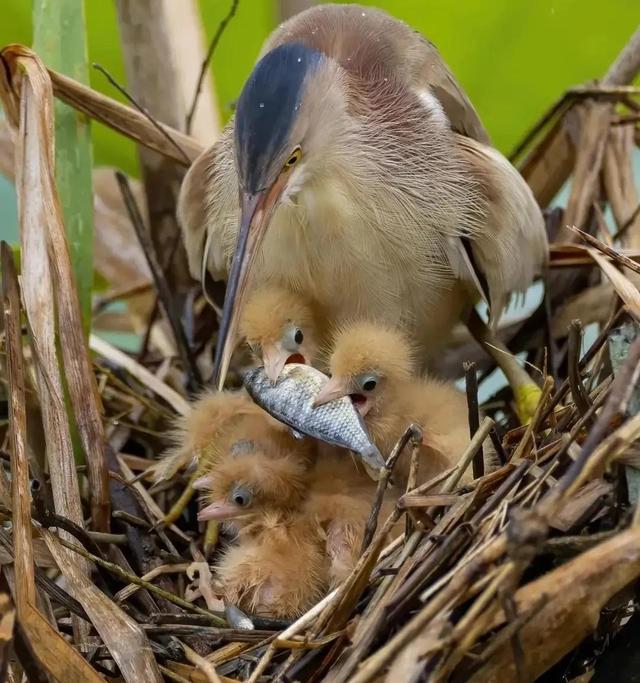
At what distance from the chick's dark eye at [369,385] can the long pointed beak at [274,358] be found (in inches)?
5.1

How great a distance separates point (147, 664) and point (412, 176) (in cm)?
77

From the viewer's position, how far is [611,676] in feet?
2.75

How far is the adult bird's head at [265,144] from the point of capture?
1.19 m

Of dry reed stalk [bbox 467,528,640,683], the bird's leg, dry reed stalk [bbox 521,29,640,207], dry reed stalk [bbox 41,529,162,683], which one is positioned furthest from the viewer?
dry reed stalk [bbox 521,29,640,207]

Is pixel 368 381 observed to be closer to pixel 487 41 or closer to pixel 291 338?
pixel 291 338

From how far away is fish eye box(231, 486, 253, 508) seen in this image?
1.18 m

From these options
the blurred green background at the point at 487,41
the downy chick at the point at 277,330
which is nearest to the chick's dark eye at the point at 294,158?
the downy chick at the point at 277,330

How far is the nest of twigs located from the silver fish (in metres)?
0.10

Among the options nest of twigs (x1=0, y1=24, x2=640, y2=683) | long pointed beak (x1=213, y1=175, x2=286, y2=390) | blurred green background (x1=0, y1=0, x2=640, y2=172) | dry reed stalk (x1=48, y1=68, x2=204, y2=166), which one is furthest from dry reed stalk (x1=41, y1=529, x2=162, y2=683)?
blurred green background (x1=0, y1=0, x2=640, y2=172)

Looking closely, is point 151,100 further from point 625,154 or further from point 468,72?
point 625,154

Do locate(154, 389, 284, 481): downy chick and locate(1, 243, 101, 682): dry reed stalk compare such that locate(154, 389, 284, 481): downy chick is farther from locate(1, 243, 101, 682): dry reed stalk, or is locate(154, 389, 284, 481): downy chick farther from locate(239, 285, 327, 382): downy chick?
locate(1, 243, 101, 682): dry reed stalk

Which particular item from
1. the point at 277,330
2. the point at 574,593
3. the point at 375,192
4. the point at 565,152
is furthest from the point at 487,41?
the point at 574,593

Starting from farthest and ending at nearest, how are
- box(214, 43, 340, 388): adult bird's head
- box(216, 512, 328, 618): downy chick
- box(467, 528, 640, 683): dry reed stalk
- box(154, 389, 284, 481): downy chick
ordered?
box(154, 389, 284, 481): downy chick < box(214, 43, 340, 388): adult bird's head < box(216, 512, 328, 618): downy chick < box(467, 528, 640, 683): dry reed stalk

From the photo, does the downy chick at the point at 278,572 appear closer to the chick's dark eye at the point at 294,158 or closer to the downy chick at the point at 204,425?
the downy chick at the point at 204,425
